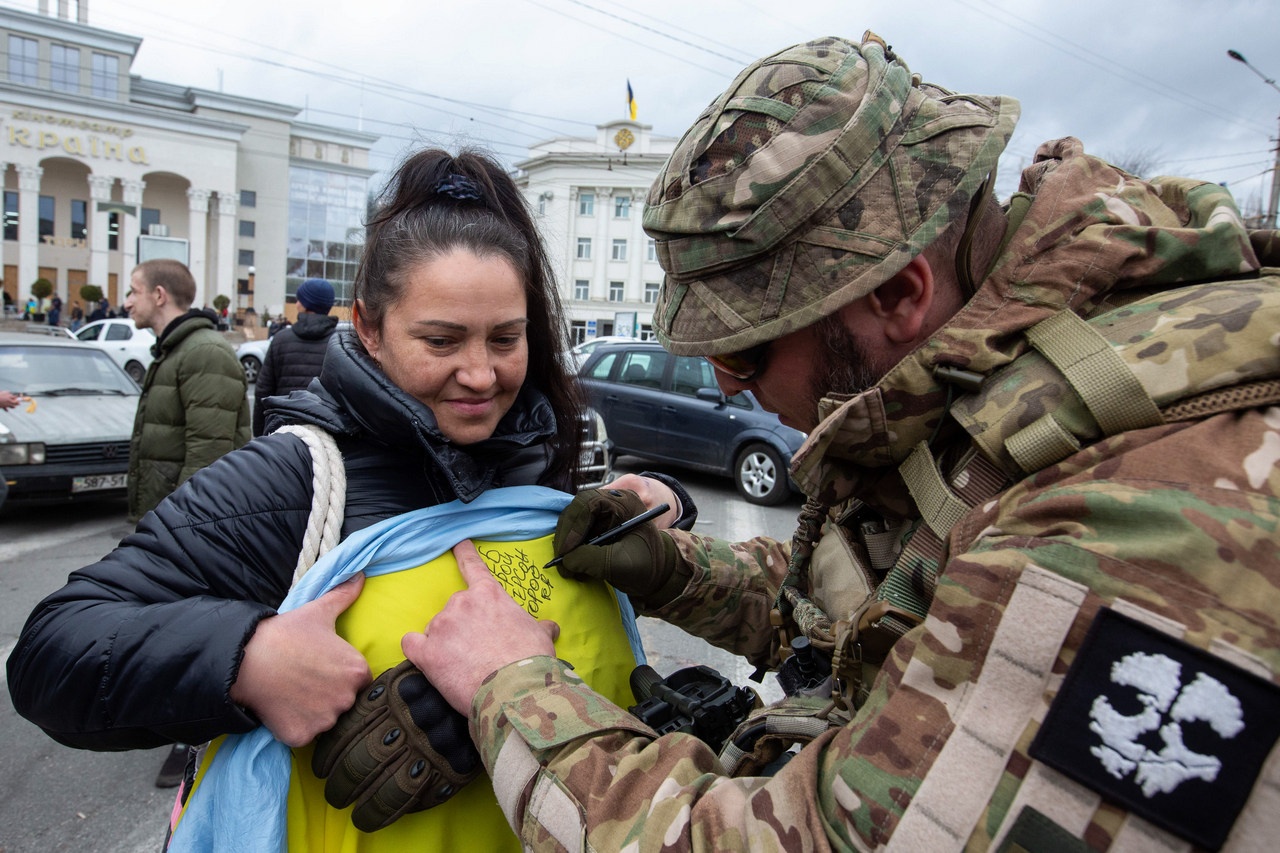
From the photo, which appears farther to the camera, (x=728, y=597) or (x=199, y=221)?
(x=199, y=221)

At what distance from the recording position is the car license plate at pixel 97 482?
21.3 ft

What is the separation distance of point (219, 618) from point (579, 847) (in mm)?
707

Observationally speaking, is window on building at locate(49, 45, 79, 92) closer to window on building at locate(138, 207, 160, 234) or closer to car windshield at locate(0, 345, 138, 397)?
window on building at locate(138, 207, 160, 234)

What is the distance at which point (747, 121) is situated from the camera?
1.26m

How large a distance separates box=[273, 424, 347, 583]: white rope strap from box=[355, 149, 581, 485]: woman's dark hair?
0.30 metres

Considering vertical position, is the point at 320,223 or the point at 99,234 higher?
the point at 320,223

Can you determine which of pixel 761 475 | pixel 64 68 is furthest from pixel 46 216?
pixel 761 475

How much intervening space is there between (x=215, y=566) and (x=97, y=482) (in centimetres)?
650

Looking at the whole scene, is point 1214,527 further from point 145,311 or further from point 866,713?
point 145,311

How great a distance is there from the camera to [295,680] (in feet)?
4.02

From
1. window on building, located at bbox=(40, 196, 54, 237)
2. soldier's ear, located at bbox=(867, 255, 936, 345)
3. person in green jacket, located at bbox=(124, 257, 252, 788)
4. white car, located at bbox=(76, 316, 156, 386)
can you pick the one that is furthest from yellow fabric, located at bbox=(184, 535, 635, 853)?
window on building, located at bbox=(40, 196, 54, 237)

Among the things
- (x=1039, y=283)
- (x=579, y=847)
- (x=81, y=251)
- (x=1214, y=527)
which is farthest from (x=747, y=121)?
(x=81, y=251)

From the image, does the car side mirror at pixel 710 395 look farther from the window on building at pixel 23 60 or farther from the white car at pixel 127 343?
the window on building at pixel 23 60

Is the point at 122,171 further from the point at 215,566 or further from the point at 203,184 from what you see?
the point at 215,566
